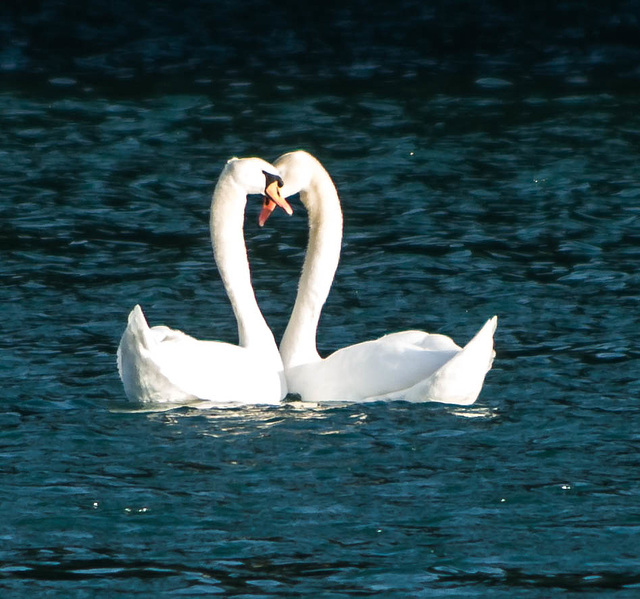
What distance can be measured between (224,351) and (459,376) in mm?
1513

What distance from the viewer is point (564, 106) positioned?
20406mm

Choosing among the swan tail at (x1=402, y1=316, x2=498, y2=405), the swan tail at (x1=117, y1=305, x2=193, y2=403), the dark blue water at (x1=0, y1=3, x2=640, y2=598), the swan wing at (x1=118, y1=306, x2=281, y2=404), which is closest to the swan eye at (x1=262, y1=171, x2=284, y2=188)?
the swan wing at (x1=118, y1=306, x2=281, y2=404)

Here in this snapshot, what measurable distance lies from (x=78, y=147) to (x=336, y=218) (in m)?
7.53

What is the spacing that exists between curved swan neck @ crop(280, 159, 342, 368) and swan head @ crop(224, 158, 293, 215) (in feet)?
1.41

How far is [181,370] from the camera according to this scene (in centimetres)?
996

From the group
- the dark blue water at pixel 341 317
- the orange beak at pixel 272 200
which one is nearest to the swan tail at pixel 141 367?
the dark blue water at pixel 341 317

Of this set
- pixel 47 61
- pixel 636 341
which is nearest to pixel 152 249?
pixel 636 341

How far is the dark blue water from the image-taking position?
791cm

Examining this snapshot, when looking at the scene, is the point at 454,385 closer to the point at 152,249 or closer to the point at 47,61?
the point at 152,249

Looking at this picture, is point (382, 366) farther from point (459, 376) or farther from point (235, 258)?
point (235, 258)

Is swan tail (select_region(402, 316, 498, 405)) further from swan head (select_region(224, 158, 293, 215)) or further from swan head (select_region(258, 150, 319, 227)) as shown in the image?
swan head (select_region(258, 150, 319, 227))

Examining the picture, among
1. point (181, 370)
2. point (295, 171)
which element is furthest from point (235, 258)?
point (181, 370)

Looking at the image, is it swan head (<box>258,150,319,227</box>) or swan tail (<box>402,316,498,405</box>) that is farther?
swan head (<box>258,150,319,227</box>)

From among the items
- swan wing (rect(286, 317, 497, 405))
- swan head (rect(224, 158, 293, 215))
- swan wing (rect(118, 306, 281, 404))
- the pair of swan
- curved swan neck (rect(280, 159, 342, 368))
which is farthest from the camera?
curved swan neck (rect(280, 159, 342, 368))
